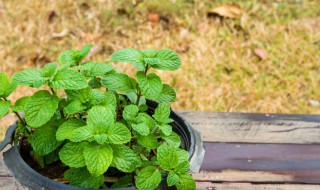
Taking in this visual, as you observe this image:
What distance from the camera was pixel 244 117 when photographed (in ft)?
5.35

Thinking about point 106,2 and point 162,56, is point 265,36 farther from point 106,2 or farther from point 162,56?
point 162,56

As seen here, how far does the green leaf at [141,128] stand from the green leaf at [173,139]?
0.08m

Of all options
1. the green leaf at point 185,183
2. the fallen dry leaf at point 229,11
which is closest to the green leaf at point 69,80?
the green leaf at point 185,183

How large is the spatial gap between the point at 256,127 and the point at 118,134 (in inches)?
28.3

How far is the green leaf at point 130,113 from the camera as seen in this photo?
109cm

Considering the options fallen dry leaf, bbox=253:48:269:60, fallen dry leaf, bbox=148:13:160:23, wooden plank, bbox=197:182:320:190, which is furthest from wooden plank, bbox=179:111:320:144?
fallen dry leaf, bbox=148:13:160:23

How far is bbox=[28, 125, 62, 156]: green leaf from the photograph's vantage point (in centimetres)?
107

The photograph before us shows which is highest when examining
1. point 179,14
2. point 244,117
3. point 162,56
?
point 179,14

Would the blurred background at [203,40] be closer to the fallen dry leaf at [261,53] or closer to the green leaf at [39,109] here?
the fallen dry leaf at [261,53]

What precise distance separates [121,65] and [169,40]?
0.34m

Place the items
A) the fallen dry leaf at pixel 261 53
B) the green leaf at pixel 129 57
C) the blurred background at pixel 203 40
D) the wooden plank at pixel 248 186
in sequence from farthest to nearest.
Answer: the fallen dry leaf at pixel 261 53 → the blurred background at pixel 203 40 → the wooden plank at pixel 248 186 → the green leaf at pixel 129 57

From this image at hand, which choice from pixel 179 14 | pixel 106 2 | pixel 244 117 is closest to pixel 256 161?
pixel 244 117

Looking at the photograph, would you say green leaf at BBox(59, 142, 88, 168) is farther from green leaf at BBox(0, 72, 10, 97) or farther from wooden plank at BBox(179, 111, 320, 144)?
wooden plank at BBox(179, 111, 320, 144)

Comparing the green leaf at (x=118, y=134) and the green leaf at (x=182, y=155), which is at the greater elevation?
the green leaf at (x=182, y=155)
